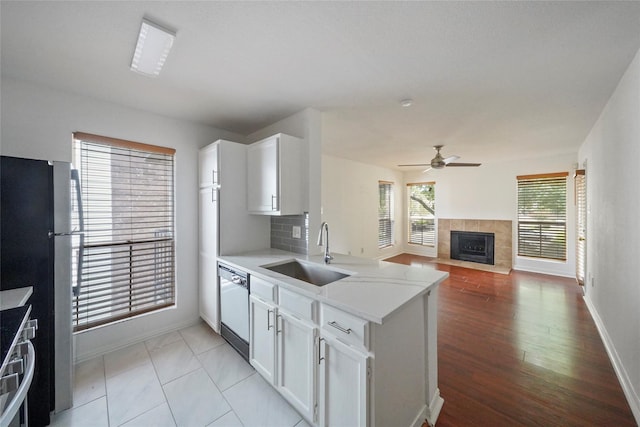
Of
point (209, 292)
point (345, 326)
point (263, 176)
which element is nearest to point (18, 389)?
point (345, 326)

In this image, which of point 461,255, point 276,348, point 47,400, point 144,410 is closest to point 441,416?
point 276,348

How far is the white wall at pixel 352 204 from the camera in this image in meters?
5.13

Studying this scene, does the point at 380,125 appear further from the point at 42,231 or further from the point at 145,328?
the point at 145,328

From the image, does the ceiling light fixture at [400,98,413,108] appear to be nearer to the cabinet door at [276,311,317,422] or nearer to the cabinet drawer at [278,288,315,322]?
the cabinet drawer at [278,288,315,322]

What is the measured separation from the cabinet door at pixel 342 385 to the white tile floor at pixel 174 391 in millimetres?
417

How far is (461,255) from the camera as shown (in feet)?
20.5

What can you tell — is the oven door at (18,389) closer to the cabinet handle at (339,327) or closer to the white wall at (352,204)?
the cabinet handle at (339,327)

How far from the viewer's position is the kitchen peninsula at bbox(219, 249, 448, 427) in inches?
49.6

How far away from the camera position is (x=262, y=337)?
195 centimetres

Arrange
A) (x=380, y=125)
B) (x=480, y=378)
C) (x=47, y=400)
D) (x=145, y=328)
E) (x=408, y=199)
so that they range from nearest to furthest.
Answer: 1. (x=47, y=400)
2. (x=480, y=378)
3. (x=145, y=328)
4. (x=380, y=125)
5. (x=408, y=199)

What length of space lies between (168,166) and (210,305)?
1620 mm

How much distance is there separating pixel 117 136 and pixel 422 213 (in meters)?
6.83

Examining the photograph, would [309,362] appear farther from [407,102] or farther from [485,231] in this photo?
[485,231]

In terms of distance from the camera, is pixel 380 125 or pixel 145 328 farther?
pixel 380 125
